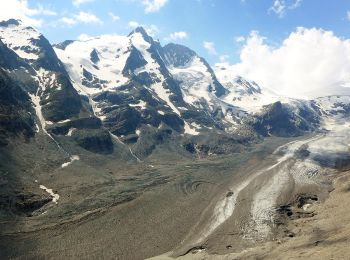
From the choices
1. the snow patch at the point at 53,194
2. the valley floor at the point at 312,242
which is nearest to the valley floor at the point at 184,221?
the valley floor at the point at 312,242

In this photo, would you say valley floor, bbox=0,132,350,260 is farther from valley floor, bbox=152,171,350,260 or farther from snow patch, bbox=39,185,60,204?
snow patch, bbox=39,185,60,204

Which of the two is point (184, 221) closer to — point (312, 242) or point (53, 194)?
point (312, 242)

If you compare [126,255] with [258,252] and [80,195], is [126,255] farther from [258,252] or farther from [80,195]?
[80,195]

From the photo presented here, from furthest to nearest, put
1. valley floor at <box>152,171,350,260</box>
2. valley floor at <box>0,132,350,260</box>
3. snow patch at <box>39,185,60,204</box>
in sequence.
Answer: snow patch at <box>39,185,60,204</box> → valley floor at <box>0,132,350,260</box> → valley floor at <box>152,171,350,260</box>

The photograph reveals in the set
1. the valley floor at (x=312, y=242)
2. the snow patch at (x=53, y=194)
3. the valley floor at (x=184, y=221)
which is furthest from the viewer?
the snow patch at (x=53, y=194)

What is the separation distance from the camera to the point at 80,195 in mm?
153500

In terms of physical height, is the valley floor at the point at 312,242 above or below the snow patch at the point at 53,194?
below

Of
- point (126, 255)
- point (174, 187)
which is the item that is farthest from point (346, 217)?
point (174, 187)

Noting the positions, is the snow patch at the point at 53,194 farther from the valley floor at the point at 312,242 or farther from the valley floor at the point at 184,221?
the valley floor at the point at 312,242

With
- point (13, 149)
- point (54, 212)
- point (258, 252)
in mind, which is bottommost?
point (258, 252)

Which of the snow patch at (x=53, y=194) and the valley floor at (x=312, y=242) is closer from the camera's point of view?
the valley floor at (x=312, y=242)

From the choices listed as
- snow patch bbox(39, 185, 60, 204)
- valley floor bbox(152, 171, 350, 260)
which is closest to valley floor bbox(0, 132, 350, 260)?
valley floor bbox(152, 171, 350, 260)

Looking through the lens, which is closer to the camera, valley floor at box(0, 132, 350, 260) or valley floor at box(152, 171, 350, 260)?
valley floor at box(152, 171, 350, 260)

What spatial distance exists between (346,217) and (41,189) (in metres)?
93.5
